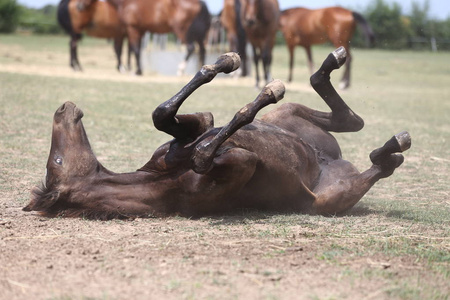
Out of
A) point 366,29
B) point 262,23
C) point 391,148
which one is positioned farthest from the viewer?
point 366,29

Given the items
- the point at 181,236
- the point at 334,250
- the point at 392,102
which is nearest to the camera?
the point at 334,250

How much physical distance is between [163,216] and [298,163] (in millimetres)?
958

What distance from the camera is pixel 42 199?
3918mm

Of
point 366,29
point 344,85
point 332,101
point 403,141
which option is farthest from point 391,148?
point 366,29

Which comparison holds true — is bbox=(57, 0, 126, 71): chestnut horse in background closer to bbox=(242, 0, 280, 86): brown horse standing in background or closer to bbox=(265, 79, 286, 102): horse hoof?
bbox=(242, 0, 280, 86): brown horse standing in background

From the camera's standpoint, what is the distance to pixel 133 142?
7777 mm

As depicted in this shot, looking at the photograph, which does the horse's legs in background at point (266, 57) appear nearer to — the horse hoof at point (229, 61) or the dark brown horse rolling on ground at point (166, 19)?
the dark brown horse rolling on ground at point (166, 19)

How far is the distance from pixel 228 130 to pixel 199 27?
15.1 meters

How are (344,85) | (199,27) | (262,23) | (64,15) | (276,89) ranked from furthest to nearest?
(64,15), (199,27), (344,85), (262,23), (276,89)

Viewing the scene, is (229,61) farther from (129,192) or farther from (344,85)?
(344,85)

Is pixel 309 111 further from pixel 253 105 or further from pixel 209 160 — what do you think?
pixel 209 160

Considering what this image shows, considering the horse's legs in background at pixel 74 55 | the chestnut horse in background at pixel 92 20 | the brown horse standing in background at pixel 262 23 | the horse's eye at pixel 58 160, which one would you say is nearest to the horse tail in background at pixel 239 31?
the brown horse standing in background at pixel 262 23

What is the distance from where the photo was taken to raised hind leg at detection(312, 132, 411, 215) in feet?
14.5

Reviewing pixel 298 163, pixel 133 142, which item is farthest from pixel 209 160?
pixel 133 142
